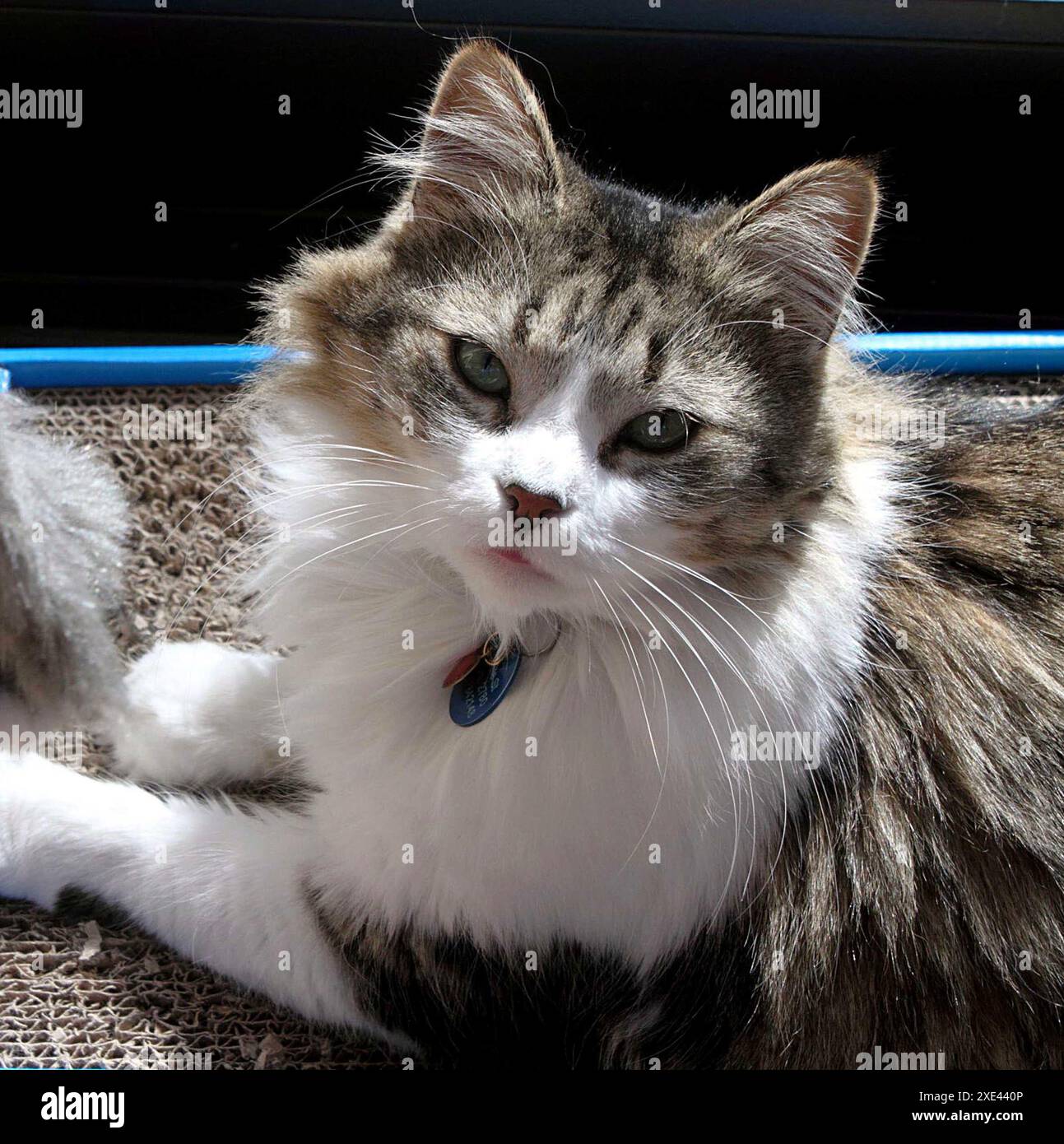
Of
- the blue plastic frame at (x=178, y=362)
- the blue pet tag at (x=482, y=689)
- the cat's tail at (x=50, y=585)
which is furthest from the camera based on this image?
the blue plastic frame at (x=178, y=362)

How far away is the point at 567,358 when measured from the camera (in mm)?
1169

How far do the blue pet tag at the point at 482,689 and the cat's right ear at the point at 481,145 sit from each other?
0.51 m

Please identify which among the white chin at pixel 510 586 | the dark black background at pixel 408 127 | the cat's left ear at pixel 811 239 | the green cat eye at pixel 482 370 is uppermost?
the dark black background at pixel 408 127

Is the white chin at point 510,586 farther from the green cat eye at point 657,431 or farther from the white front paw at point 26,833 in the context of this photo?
the white front paw at point 26,833

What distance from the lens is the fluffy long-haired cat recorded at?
1.22 metres

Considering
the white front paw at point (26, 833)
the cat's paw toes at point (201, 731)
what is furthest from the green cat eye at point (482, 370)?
the white front paw at point (26, 833)

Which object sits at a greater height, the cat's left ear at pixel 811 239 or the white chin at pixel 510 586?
the cat's left ear at pixel 811 239

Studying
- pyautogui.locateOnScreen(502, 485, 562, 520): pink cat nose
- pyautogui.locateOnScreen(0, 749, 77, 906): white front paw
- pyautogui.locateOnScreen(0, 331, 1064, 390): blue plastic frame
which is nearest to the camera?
pyautogui.locateOnScreen(502, 485, 562, 520): pink cat nose

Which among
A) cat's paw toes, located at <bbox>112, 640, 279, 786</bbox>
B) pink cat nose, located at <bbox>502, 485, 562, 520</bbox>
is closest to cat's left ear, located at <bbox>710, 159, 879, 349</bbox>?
pink cat nose, located at <bbox>502, 485, 562, 520</bbox>

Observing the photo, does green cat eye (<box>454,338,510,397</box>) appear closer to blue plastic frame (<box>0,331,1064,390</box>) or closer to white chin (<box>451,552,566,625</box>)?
white chin (<box>451,552,566,625</box>)

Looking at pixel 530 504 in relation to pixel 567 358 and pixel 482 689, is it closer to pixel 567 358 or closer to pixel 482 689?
pixel 567 358

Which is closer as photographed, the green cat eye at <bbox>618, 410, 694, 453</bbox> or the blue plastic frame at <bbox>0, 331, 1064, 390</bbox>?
the green cat eye at <bbox>618, 410, 694, 453</bbox>

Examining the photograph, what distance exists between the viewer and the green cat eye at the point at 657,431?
3.93 ft

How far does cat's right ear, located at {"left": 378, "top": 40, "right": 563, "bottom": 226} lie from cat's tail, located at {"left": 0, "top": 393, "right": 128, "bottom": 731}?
28.4 inches
